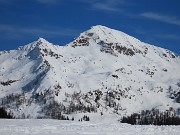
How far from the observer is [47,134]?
53156 mm

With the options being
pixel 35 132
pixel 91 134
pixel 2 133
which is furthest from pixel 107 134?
pixel 2 133

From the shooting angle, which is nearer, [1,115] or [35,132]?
[35,132]

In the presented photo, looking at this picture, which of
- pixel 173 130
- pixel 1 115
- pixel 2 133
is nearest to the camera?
pixel 2 133

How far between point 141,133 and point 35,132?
15.4 metres

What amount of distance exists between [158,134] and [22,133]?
19597 millimetres

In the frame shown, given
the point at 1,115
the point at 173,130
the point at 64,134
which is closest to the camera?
the point at 64,134

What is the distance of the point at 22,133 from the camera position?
5238 centimetres

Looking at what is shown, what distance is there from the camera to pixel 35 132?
54.5 meters

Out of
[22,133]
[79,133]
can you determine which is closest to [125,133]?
[79,133]

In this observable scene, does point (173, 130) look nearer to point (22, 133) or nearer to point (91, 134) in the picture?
point (91, 134)

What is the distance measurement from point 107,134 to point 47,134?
27.8ft

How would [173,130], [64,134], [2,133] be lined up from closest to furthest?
[2,133] → [64,134] → [173,130]

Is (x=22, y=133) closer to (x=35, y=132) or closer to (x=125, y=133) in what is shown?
(x=35, y=132)

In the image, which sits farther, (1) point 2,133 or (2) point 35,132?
(2) point 35,132
